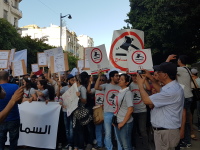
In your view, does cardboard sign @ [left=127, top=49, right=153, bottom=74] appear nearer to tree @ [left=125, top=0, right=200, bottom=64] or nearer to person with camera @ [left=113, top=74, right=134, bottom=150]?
person with camera @ [left=113, top=74, right=134, bottom=150]

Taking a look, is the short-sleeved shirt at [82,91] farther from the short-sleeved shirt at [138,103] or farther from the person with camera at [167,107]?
the person with camera at [167,107]

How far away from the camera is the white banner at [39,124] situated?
580 cm

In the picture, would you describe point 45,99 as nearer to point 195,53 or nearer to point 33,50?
point 195,53

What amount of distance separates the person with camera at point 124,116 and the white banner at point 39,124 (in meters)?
2.14

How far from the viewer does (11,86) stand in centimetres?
420

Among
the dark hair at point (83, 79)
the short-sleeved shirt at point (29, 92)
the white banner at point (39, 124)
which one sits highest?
the dark hair at point (83, 79)

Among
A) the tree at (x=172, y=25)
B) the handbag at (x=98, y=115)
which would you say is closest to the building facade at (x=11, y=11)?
the tree at (x=172, y=25)

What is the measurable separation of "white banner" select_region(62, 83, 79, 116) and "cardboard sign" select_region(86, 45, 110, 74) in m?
0.57

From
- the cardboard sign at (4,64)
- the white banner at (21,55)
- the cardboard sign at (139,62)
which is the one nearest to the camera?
the cardboard sign at (139,62)

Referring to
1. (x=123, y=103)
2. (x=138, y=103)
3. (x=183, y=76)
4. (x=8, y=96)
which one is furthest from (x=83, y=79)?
(x=183, y=76)

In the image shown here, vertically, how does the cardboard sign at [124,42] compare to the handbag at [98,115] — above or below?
above

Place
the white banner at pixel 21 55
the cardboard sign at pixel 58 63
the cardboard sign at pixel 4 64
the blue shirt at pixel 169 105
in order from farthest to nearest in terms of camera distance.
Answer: the white banner at pixel 21 55, the cardboard sign at pixel 4 64, the cardboard sign at pixel 58 63, the blue shirt at pixel 169 105

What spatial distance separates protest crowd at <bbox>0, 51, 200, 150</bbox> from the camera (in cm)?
297

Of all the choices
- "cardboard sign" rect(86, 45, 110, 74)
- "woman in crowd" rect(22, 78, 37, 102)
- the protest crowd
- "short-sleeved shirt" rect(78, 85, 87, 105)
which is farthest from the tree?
"woman in crowd" rect(22, 78, 37, 102)
